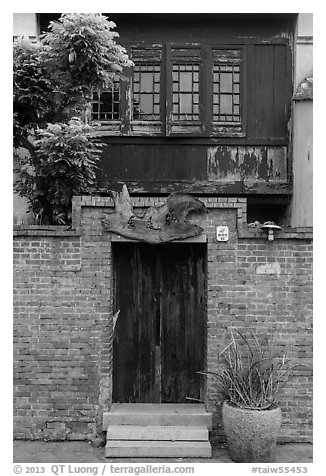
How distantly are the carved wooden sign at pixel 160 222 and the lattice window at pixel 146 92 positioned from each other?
10.7 feet

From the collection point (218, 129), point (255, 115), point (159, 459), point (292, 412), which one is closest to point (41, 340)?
point (159, 459)

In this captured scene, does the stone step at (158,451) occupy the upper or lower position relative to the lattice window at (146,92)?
lower

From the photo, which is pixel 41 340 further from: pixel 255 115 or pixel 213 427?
pixel 255 115

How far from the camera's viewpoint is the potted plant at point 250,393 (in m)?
5.85

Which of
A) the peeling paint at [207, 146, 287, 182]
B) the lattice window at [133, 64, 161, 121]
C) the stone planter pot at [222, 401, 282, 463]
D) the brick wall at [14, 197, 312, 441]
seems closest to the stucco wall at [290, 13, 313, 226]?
the peeling paint at [207, 146, 287, 182]

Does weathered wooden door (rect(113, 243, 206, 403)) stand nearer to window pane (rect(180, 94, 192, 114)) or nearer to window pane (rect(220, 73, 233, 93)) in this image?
window pane (rect(180, 94, 192, 114))

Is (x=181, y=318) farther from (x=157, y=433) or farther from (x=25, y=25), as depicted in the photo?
(x=25, y=25)

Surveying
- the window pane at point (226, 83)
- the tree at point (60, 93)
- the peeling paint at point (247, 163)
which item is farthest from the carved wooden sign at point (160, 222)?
the window pane at point (226, 83)

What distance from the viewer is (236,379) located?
615 cm

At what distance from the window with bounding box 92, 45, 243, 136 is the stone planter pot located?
17.2 feet

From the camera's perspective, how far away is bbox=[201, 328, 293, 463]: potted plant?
5848mm

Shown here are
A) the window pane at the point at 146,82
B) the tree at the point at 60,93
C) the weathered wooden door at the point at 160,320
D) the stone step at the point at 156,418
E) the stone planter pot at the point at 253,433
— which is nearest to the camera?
the stone planter pot at the point at 253,433

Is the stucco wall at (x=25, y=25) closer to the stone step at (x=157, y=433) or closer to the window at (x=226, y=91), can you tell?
the window at (x=226, y=91)

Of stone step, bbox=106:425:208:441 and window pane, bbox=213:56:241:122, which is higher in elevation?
window pane, bbox=213:56:241:122
